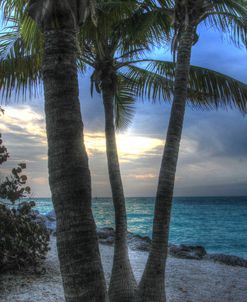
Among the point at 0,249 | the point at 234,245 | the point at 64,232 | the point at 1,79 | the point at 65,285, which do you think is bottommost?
the point at 234,245

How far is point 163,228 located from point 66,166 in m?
3.41

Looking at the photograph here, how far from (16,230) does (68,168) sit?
682cm

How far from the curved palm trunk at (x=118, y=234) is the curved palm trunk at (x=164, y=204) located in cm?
129

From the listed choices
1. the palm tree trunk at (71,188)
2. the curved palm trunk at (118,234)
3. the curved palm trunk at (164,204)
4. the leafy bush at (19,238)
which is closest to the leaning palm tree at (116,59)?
the curved palm trunk at (118,234)

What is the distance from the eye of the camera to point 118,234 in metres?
8.52

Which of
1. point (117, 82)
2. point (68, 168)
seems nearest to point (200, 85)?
point (117, 82)

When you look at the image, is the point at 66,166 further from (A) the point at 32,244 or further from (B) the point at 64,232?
(A) the point at 32,244

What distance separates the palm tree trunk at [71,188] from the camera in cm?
346

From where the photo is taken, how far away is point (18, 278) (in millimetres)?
9328

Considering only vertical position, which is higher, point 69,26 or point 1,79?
point 1,79

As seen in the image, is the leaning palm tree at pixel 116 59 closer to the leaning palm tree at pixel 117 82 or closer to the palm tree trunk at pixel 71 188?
the leaning palm tree at pixel 117 82

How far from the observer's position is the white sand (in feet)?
27.6

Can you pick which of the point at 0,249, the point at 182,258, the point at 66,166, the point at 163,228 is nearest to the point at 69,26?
the point at 66,166

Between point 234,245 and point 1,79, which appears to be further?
point 234,245
